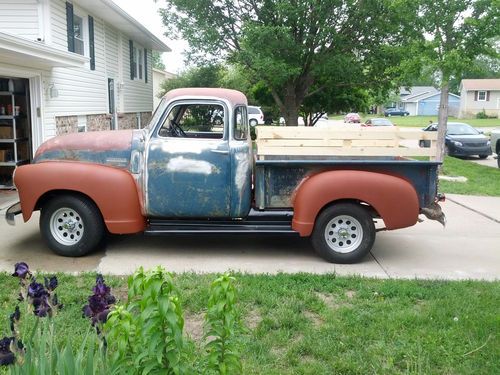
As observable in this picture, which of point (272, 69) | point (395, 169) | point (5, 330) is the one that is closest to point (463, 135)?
point (272, 69)

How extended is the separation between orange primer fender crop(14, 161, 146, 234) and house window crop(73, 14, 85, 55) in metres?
9.90

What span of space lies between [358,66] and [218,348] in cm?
1729

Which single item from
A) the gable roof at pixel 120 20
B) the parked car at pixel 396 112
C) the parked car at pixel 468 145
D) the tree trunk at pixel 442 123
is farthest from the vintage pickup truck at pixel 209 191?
the parked car at pixel 396 112

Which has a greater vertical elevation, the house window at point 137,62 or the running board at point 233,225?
the house window at point 137,62

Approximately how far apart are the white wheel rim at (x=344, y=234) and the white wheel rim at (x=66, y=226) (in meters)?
2.95

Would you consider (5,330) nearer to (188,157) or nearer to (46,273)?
(46,273)

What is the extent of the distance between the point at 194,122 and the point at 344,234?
252 cm

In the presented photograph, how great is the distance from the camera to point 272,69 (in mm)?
17234

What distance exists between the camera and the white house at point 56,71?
37.6 feet

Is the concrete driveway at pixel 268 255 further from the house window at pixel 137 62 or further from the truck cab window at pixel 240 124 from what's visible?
the house window at pixel 137 62

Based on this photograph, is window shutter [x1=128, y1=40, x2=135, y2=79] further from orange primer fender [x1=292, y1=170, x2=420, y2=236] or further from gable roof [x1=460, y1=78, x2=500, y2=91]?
gable roof [x1=460, y1=78, x2=500, y2=91]

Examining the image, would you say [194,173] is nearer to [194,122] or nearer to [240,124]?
[240,124]

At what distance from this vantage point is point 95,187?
6.37 m

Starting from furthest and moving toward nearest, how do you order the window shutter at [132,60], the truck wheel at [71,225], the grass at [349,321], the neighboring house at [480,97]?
the neighboring house at [480,97]
the window shutter at [132,60]
the truck wheel at [71,225]
the grass at [349,321]
